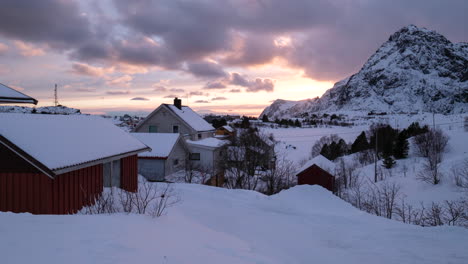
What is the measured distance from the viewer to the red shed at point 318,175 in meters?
29.3

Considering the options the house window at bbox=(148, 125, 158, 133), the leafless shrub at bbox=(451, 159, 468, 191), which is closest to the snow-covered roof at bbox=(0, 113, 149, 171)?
the house window at bbox=(148, 125, 158, 133)

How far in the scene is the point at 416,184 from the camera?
27859 mm

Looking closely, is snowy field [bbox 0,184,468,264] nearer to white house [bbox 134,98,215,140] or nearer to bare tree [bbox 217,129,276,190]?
bare tree [bbox 217,129,276,190]

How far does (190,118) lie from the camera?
3722 centimetres

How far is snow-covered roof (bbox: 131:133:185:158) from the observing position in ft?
80.2

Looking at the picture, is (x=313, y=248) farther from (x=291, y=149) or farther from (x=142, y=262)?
(x=291, y=149)

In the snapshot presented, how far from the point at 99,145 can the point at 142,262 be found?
7850mm

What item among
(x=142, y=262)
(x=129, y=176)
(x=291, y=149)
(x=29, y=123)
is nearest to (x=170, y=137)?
(x=129, y=176)

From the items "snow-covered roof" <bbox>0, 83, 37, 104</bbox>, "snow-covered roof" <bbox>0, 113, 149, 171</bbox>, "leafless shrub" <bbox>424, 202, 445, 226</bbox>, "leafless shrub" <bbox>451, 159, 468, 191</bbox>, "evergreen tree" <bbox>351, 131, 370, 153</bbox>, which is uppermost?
"snow-covered roof" <bbox>0, 83, 37, 104</bbox>

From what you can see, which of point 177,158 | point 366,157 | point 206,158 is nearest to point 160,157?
point 177,158

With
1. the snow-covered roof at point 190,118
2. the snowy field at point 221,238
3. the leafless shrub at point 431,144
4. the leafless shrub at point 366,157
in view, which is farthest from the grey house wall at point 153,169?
the leafless shrub at point 366,157

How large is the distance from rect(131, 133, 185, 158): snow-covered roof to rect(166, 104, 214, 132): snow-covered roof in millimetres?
8129

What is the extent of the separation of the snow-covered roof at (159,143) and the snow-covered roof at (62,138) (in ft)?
34.7

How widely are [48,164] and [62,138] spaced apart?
2214 mm
